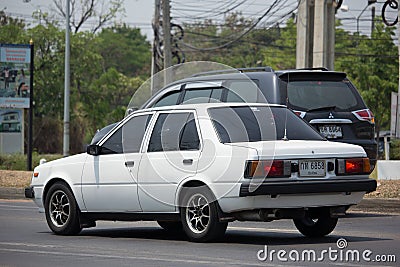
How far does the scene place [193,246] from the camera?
33.2 ft

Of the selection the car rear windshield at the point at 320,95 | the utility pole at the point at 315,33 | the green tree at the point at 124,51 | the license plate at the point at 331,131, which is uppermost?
the green tree at the point at 124,51

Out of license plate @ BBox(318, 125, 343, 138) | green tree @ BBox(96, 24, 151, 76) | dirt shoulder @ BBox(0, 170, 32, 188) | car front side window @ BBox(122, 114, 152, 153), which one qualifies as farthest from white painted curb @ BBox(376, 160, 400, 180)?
green tree @ BBox(96, 24, 151, 76)

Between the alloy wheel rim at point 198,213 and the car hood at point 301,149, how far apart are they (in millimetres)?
739

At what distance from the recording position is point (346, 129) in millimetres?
13875

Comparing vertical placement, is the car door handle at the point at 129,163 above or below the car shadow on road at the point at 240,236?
above

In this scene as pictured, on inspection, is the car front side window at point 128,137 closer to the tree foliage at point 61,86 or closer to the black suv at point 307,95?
the black suv at point 307,95

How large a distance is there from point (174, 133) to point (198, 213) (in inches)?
43.8

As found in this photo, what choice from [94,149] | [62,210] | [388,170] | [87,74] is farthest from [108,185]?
[87,74]

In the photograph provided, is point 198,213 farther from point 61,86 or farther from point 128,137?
point 61,86

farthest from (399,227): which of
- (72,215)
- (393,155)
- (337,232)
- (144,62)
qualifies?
(144,62)

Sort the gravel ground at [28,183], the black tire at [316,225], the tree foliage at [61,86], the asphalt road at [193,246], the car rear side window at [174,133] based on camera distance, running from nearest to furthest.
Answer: the asphalt road at [193,246], the car rear side window at [174,133], the black tire at [316,225], the gravel ground at [28,183], the tree foliage at [61,86]

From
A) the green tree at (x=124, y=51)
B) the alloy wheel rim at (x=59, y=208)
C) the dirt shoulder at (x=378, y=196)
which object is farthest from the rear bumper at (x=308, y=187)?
the green tree at (x=124, y=51)

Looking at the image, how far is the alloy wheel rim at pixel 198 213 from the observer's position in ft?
33.6

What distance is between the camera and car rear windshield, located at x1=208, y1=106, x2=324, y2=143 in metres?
10.5
